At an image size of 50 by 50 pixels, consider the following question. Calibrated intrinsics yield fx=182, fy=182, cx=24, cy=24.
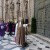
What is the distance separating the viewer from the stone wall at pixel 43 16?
A: 10.9 metres

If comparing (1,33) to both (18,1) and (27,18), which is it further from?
(18,1)

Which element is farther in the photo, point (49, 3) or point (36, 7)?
point (36, 7)

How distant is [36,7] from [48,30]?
12.1ft

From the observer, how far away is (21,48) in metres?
7.63

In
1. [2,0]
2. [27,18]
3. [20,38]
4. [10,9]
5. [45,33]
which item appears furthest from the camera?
[2,0]

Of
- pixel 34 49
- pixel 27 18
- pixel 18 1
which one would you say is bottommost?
pixel 34 49

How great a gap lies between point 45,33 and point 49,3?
6.32ft

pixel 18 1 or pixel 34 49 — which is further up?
pixel 18 1

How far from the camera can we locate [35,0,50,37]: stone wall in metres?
10.9

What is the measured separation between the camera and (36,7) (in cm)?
1393

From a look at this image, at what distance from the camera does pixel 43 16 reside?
1181cm

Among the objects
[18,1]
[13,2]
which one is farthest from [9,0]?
[18,1]

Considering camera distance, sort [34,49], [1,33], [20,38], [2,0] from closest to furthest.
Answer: [34,49]
[20,38]
[1,33]
[2,0]

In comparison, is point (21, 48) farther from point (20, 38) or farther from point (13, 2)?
point (13, 2)
